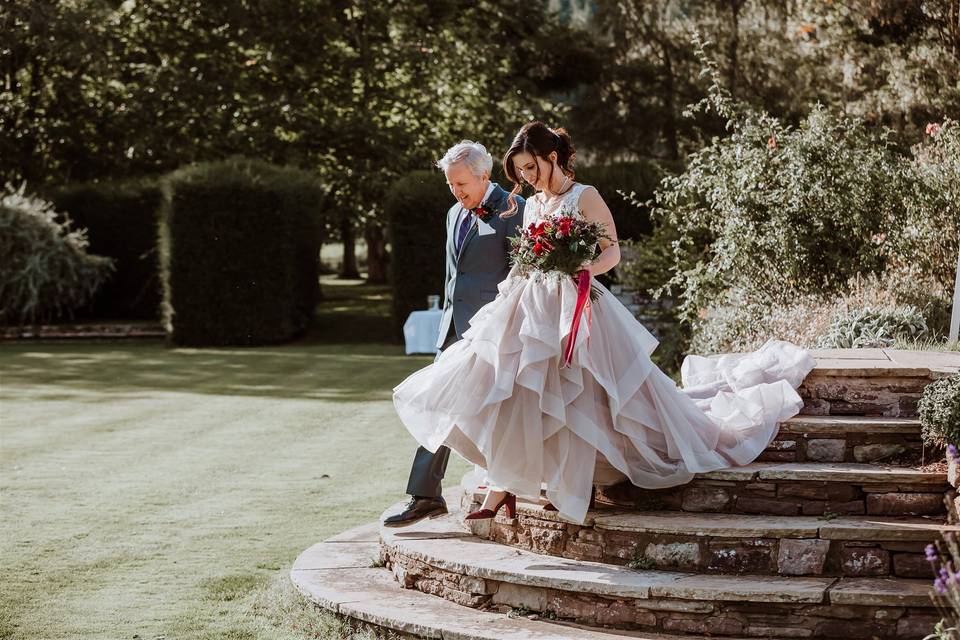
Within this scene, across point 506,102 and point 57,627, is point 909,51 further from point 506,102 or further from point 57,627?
point 57,627

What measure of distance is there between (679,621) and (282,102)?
19018 mm

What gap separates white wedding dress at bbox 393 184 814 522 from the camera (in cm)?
470

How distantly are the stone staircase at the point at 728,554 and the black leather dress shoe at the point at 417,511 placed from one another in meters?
0.09

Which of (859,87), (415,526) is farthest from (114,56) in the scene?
(415,526)

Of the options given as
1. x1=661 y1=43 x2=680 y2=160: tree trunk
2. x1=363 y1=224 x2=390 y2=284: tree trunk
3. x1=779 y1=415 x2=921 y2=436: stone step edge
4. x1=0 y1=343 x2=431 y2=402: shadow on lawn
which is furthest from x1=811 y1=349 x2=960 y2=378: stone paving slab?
x1=363 y1=224 x2=390 y2=284: tree trunk

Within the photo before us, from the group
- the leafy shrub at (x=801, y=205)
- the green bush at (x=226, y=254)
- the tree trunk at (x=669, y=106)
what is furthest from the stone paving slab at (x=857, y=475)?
the tree trunk at (x=669, y=106)

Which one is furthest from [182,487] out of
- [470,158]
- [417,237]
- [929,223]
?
[417,237]

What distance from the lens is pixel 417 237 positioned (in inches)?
699

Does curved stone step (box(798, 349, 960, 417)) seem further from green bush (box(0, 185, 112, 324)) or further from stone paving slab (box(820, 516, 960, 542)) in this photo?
green bush (box(0, 185, 112, 324))

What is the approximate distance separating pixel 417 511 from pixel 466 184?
1563 millimetres

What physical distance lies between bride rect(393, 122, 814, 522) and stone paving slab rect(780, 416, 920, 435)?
0.12 metres

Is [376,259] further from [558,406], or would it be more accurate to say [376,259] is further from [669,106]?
[558,406]

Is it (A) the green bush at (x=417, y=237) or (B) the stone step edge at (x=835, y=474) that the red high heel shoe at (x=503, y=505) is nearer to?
(B) the stone step edge at (x=835, y=474)

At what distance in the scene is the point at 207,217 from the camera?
17.8m
